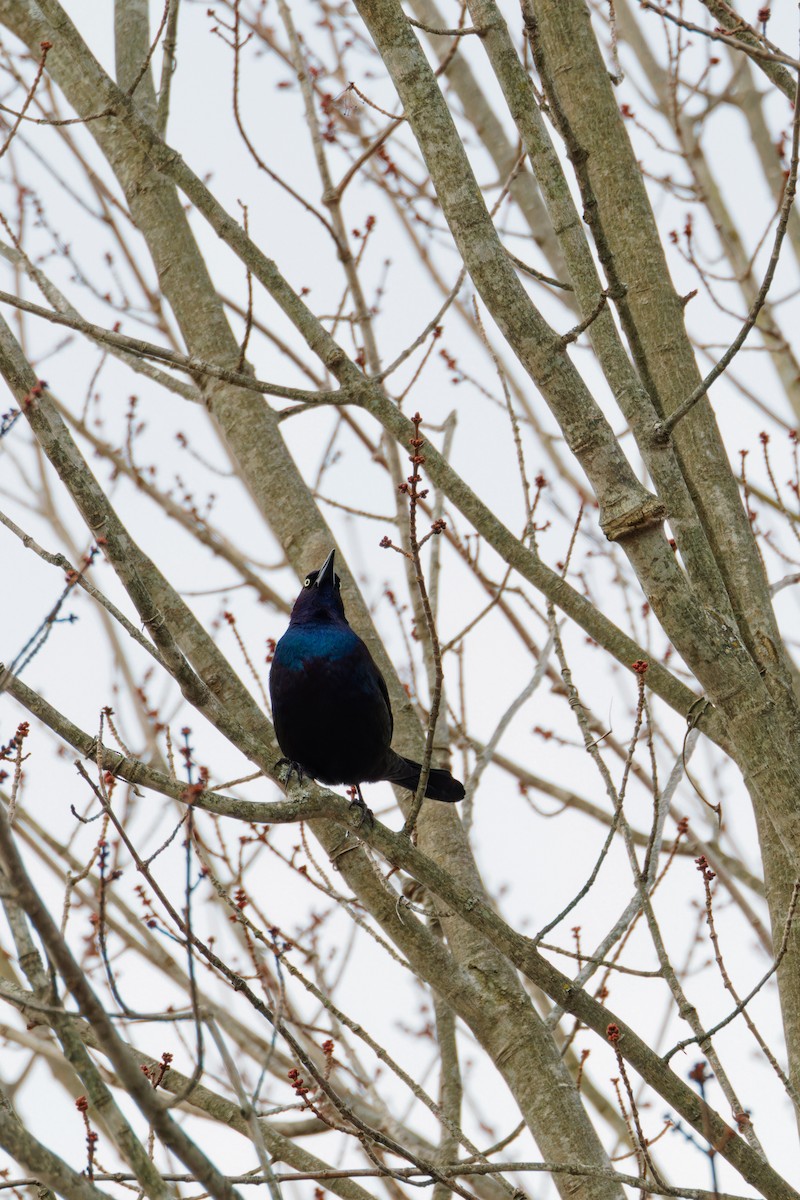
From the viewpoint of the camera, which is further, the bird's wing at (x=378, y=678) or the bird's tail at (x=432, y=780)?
the bird's wing at (x=378, y=678)

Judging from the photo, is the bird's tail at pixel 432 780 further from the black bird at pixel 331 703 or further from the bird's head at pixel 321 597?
the bird's head at pixel 321 597

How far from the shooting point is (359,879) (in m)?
3.56

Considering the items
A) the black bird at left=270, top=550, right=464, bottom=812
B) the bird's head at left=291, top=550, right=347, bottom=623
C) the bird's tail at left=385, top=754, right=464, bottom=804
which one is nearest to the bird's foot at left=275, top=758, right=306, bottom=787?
the black bird at left=270, top=550, right=464, bottom=812

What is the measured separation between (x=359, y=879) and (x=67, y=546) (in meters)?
3.01

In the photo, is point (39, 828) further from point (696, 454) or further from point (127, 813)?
point (696, 454)

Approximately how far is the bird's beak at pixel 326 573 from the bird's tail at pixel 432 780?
644mm

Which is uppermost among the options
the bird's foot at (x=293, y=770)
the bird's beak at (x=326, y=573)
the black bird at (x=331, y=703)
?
the bird's beak at (x=326, y=573)

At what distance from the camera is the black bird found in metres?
4.29

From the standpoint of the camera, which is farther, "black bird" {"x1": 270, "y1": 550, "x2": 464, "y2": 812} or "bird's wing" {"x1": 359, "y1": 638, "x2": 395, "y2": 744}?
"bird's wing" {"x1": 359, "y1": 638, "x2": 395, "y2": 744}

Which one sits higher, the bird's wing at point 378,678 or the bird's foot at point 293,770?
the bird's wing at point 378,678

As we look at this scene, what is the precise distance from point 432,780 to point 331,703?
0.42 metres

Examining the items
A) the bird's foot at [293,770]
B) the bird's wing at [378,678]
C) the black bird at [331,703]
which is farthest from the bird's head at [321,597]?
the bird's foot at [293,770]

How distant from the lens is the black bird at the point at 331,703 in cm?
429

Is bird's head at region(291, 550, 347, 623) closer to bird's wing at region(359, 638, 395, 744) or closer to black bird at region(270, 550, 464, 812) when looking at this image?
black bird at region(270, 550, 464, 812)
